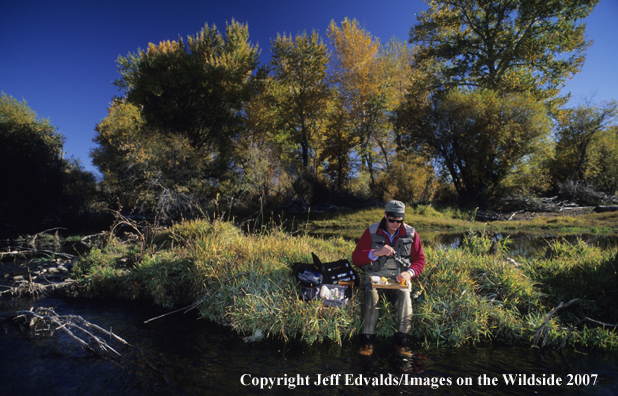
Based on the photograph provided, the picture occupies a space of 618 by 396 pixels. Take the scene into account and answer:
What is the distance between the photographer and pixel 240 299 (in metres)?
4.88

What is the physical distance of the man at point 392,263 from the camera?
4.23m

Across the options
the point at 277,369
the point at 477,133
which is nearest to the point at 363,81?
the point at 477,133

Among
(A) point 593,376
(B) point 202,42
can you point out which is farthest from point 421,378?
(B) point 202,42

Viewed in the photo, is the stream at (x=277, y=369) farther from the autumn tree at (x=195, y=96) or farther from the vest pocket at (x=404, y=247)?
the autumn tree at (x=195, y=96)

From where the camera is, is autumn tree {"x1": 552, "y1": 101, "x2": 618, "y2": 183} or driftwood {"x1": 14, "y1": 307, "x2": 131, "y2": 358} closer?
driftwood {"x1": 14, "y1": 307, "x2": 131, "y2": 358}

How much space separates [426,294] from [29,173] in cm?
2580

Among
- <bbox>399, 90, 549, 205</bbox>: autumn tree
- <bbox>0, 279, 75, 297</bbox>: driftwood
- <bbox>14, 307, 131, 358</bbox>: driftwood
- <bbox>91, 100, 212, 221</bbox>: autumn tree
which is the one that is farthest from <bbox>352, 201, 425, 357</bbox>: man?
<bbox>399, 90, 549, 205</bbox>: autumn tree

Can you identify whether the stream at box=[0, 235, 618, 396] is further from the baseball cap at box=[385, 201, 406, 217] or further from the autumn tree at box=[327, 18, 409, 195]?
the autumn tree at box=[327, 18, 409, 195]

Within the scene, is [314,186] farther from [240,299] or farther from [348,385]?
[348,385]

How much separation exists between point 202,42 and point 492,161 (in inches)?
1030

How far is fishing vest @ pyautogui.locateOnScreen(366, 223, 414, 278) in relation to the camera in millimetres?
4445

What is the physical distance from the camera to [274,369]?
3.66 meters

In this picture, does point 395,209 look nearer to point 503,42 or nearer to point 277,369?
point 277,369

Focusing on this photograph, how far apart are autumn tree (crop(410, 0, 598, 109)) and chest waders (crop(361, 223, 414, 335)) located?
22.0 meters
